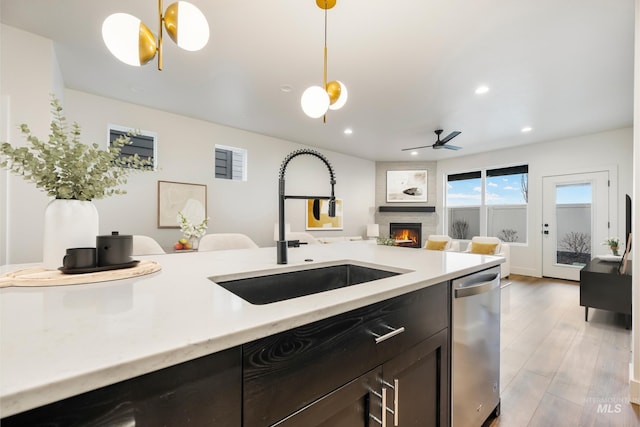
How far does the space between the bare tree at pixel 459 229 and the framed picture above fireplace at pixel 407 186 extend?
978mm

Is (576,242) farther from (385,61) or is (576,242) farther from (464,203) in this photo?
(385,61)

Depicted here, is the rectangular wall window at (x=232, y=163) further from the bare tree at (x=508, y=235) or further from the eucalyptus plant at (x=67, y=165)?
the bare tree at (x=508, y=235)

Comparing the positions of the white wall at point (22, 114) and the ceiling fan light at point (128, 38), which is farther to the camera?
the white wall at point (22, 114)

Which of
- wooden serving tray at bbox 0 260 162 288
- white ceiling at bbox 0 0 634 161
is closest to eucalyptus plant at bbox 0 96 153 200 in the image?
wooden serving tray at bbox 0 260 162 288

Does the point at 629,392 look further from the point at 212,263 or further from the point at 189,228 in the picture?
the point at 189,228

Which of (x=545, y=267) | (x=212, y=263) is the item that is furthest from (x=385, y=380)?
(x=545, y=267)

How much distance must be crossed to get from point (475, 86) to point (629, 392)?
3051 millimetres

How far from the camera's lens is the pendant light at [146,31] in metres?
1.25

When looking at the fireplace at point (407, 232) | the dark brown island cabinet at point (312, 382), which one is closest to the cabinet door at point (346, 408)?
the dark brown island cabinet at point (312, 382)

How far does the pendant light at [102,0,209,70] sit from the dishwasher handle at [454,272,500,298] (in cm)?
166

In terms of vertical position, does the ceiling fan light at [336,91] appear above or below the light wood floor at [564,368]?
above

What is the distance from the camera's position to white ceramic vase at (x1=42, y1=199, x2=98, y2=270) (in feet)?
3.09

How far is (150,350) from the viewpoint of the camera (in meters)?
0.43

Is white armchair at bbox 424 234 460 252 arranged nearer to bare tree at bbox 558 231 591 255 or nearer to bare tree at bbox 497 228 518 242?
bare tree at bbox 497 228 518 242
